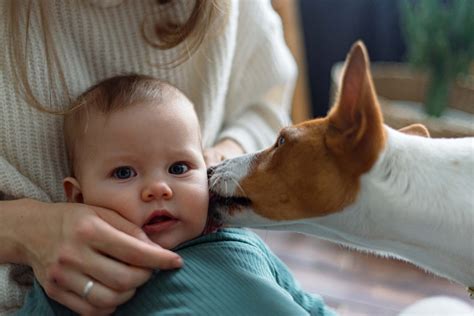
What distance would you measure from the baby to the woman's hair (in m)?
0.06

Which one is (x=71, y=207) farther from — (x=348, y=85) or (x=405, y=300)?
(x=405, y=300)

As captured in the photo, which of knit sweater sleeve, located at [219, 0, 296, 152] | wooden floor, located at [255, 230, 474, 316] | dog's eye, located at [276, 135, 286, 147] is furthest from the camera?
wooden floor, located at [255, 230, 474, 316]

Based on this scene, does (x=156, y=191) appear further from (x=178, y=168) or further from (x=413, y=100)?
(x=413, y=100)

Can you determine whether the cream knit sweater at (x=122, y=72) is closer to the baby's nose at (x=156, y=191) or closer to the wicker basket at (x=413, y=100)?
the baby's nose at (x=156, y=191)

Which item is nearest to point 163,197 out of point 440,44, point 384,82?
point 440,44

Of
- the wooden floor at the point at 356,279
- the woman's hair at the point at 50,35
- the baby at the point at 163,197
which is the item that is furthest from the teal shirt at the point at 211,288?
the wooden floor at the point at 356,279

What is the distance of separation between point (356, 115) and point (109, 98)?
1.11 feet

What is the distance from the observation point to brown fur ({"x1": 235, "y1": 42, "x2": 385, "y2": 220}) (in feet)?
2.72

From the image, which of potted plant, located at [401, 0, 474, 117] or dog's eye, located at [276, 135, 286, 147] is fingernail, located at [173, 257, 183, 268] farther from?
potted plant, located at [401, 0, 474, 117]

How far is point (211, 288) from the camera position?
2.88ft

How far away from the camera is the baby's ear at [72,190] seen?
0.96 m

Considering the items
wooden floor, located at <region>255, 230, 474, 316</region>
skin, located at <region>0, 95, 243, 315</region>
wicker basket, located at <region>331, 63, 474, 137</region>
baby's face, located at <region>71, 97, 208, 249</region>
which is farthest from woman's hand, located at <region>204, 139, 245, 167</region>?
wicker basket, located at <region>331, 63, 474, 137</region>

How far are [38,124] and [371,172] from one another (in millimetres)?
469

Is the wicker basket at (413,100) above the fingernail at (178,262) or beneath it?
beneath
